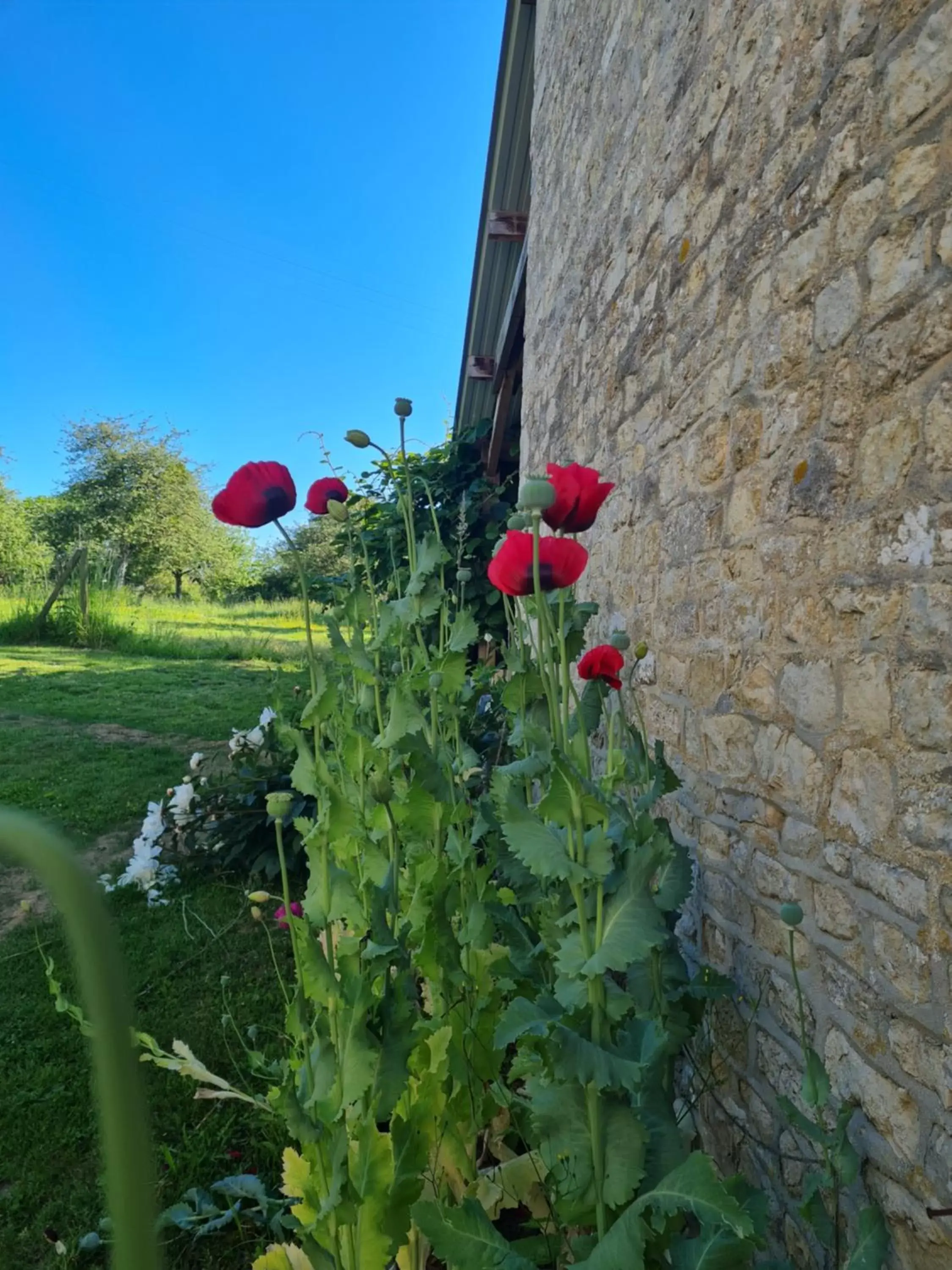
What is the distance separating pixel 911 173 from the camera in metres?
1.21

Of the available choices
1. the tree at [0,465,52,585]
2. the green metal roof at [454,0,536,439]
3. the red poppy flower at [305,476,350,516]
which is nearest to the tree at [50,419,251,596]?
the tree at [0,465,52,585]

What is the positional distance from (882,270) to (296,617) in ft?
52.0

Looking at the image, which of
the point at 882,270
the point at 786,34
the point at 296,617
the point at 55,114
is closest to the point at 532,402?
the point at 786,34

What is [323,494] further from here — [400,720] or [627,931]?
[627,931]

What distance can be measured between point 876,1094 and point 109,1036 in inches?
56.6

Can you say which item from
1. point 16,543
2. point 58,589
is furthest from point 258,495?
point 16,543

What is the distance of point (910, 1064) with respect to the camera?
1182 mm

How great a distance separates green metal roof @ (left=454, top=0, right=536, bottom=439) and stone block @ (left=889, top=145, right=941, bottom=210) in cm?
444

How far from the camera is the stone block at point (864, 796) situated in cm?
125

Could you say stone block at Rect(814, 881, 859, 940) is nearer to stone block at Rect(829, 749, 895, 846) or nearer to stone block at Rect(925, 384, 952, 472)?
stone block at Rect(829, 749, 895, 846)

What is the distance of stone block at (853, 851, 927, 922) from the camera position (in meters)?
1.17

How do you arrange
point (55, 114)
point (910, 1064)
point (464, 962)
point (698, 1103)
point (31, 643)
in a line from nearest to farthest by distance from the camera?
point (910, 1064) < point (464, 962) < point (698, 1103) < point (31, 643) < point (55, 114)

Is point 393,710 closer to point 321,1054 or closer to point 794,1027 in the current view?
point 321,1054

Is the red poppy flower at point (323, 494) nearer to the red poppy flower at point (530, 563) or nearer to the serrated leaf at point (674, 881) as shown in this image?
the red poppy flower at point (530, 563)
